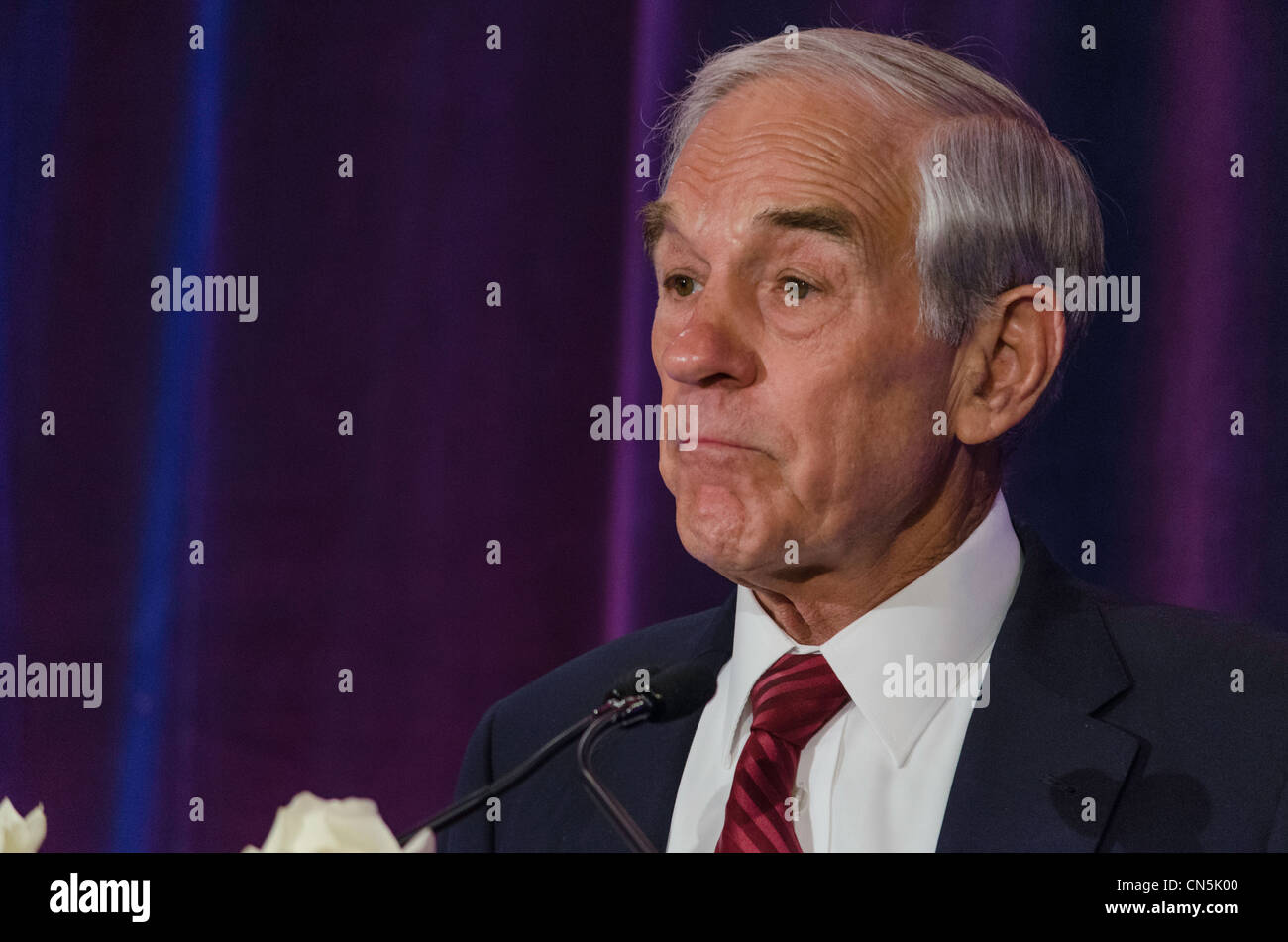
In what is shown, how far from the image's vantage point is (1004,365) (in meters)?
1.83

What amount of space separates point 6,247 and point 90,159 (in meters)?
0.20

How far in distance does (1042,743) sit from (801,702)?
0.93 ft

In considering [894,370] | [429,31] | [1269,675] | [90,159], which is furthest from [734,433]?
[90,159]

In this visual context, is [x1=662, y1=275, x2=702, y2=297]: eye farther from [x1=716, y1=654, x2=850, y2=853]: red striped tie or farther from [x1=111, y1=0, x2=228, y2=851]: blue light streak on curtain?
[x1=111, y1=0, x2=228, y2=851]: blue light streak on curtain

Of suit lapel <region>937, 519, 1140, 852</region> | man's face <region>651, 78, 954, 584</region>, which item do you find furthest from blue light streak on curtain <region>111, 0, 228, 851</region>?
suit lapel <region>937, 519, 1140, 852</region>

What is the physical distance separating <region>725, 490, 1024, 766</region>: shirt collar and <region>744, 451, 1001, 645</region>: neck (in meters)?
0.02

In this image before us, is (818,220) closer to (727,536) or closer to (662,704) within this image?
(727,536)

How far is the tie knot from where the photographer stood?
5.55 ft

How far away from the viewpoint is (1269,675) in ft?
5.40

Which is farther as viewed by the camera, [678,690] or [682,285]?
[682,285]

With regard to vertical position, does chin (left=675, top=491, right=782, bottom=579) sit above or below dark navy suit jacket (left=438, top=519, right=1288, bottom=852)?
above

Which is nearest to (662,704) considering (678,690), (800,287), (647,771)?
(678,690)

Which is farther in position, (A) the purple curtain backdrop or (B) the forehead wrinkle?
(A) the purple curtain backdrop
